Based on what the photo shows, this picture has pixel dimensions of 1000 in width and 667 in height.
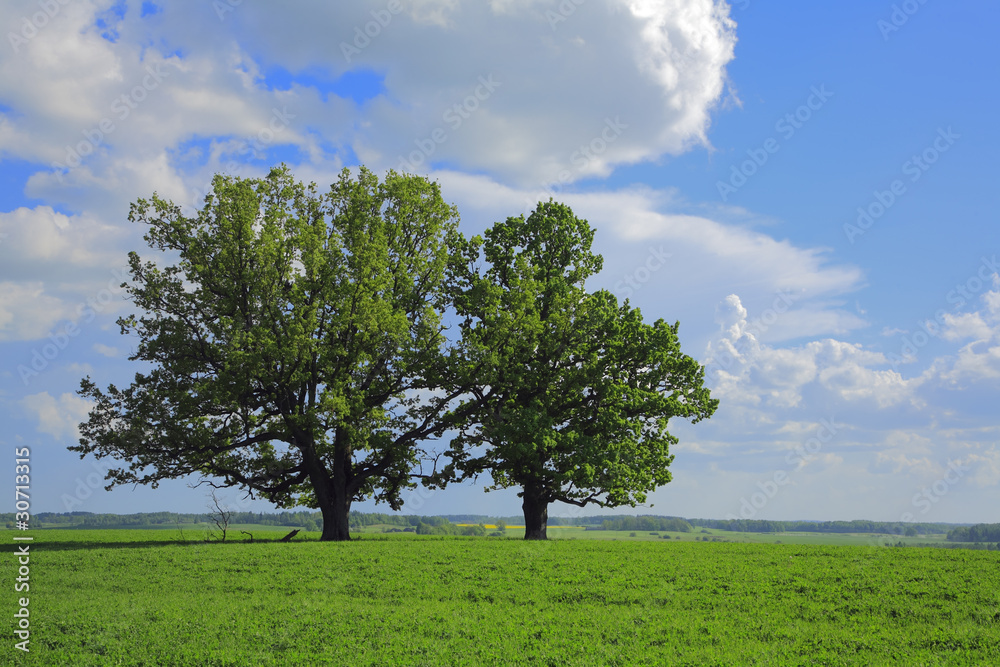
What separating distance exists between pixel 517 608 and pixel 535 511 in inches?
694

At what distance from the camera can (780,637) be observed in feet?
48.8

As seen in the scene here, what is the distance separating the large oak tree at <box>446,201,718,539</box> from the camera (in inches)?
1288

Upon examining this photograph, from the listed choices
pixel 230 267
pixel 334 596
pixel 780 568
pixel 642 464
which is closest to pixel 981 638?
pixel 780 568

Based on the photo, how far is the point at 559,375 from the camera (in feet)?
114

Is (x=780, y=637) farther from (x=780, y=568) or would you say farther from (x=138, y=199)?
(x=138, y=199)

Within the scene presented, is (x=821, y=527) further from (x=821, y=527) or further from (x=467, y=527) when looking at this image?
(x=467, y=527)

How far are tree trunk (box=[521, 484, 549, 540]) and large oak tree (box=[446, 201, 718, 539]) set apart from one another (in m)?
0.06

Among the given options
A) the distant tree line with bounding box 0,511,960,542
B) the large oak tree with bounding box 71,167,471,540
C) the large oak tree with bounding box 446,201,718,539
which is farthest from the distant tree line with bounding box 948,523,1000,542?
the large oak tree with bounding box 71,167,471,540

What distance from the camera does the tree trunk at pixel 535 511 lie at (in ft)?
114

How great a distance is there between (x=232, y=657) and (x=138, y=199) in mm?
25629

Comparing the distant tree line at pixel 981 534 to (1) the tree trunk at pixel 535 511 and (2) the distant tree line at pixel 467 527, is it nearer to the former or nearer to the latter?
(2) the distant tree line at pixel 467 527

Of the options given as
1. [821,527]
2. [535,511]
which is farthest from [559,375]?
[821,527]

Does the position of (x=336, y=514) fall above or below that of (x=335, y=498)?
below

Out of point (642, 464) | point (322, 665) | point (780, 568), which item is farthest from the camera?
point (642, 464)
